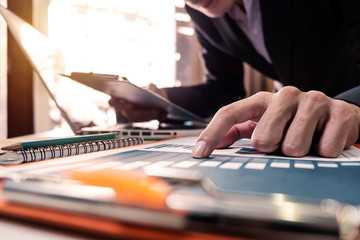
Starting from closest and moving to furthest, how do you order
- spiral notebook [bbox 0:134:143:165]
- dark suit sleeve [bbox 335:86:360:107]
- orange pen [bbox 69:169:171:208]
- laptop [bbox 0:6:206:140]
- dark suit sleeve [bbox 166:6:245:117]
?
orange pen [bbox 69:169:171:208]
spiral notebook [bbox 0:134:143:165]
dark suit sleeve [bbox 335:86:360:107]
laptop [bbox 0:6:206:140]
dark suit sleeve [bbox 166:6:245:117]

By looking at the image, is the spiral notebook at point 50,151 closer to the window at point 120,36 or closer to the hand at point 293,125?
the hand at point 293,125

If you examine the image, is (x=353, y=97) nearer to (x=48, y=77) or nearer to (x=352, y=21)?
(x=352, y=21)

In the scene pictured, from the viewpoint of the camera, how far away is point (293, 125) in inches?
14.5

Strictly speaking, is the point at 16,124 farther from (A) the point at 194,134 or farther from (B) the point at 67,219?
(B) the point at 67,219

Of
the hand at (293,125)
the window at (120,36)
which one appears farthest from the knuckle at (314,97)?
the window at (120,36)

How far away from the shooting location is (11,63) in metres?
1.35

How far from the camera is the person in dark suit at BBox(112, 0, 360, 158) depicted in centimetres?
37

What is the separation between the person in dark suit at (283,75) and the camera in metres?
0.37

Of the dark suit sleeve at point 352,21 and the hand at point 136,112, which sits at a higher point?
the dark suit sleeve at point 352,21

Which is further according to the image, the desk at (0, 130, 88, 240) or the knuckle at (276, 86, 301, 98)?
the knuckle at (276, 86, 301, 98)

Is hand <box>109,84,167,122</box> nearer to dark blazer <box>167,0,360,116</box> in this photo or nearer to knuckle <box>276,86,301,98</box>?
dark blazer <box>167,0,360,116</box>

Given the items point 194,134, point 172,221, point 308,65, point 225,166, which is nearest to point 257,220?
A: point 172,221

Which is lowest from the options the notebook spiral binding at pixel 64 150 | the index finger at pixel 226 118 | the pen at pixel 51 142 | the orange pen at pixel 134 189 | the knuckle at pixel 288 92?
the notebook spiral binding at pixel 64 150

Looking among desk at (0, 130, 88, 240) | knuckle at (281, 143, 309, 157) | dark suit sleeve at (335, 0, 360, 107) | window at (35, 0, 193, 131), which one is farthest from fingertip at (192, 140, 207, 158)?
window at (35, 0, 193, 131)
